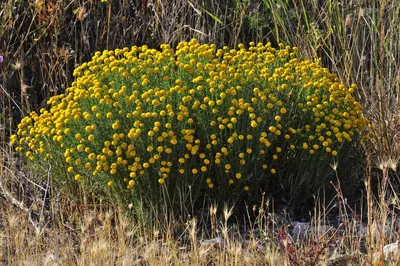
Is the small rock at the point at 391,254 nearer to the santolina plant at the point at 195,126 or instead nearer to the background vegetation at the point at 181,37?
the santolina plant at the point at 195,126

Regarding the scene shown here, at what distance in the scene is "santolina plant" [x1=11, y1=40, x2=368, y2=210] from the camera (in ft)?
12.9

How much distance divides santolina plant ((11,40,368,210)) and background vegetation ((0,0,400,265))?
0.67 m

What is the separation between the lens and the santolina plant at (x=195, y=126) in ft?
12.9

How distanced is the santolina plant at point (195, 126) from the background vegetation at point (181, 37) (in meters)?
0.67

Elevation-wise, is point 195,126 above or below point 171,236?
above

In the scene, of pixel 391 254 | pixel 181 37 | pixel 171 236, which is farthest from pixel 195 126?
pixel 181 37

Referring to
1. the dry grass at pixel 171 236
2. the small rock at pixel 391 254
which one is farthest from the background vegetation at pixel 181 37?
the small rock at pixel 391 254

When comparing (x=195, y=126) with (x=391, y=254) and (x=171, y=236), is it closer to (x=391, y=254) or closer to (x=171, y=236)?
(x=171, y=236)

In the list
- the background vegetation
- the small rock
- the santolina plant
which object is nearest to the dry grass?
the small rock

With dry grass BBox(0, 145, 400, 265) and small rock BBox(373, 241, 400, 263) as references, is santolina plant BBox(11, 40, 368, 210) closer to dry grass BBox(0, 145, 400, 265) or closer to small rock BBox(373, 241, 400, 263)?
dry grass BBox(0, 145, 400, 265)

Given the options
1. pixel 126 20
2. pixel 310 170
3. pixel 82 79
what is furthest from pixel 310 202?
pixel 126 20

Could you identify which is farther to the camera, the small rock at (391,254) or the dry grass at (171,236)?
the dry grass at (171,236)

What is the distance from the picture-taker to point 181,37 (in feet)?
18.7

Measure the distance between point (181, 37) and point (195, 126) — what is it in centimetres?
178
